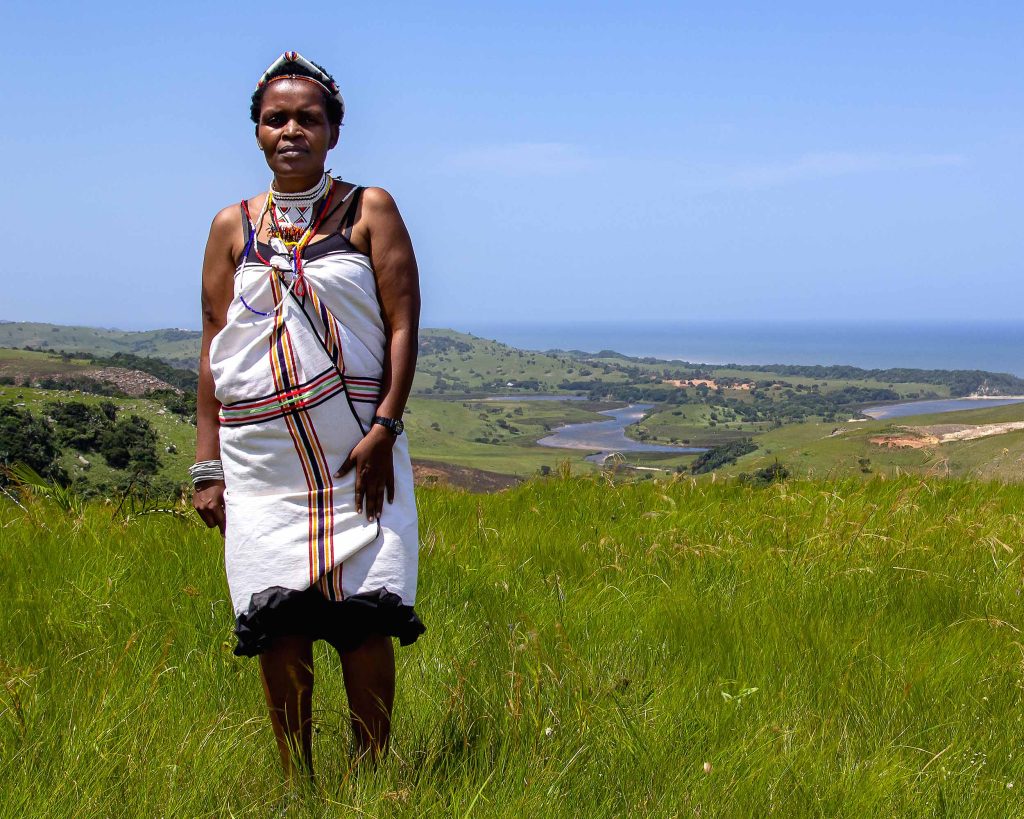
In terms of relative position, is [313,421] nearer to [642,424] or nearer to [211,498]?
[211,498]

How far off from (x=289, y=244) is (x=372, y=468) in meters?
0.77

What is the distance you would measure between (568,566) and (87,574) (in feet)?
8.36

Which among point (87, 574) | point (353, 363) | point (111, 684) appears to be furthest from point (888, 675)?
point (87, 574)

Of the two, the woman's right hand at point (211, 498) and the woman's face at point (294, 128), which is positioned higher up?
the woman's face at point (294, 128)

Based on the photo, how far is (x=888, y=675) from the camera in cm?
365

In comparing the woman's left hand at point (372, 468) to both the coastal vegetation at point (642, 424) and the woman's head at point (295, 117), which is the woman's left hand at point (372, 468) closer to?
the woman's head at point (295, 117)

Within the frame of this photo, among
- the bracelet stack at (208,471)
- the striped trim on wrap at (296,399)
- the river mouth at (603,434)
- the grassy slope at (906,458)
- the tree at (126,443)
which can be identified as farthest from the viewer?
the river mouth at (603,434)

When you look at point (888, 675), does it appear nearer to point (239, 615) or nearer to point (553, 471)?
point (239, 615)

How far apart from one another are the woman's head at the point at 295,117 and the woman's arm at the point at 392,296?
216 mm

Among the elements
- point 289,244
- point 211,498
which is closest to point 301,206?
point 289,244

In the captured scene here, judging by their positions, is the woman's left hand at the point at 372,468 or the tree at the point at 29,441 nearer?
the woman's left hand at the point at 372,468

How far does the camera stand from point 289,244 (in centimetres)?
294

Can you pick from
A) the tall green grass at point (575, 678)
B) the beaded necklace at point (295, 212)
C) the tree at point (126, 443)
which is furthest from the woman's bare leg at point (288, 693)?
the tree at point (126, 443)

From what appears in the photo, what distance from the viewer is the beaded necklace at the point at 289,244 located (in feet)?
9.37
